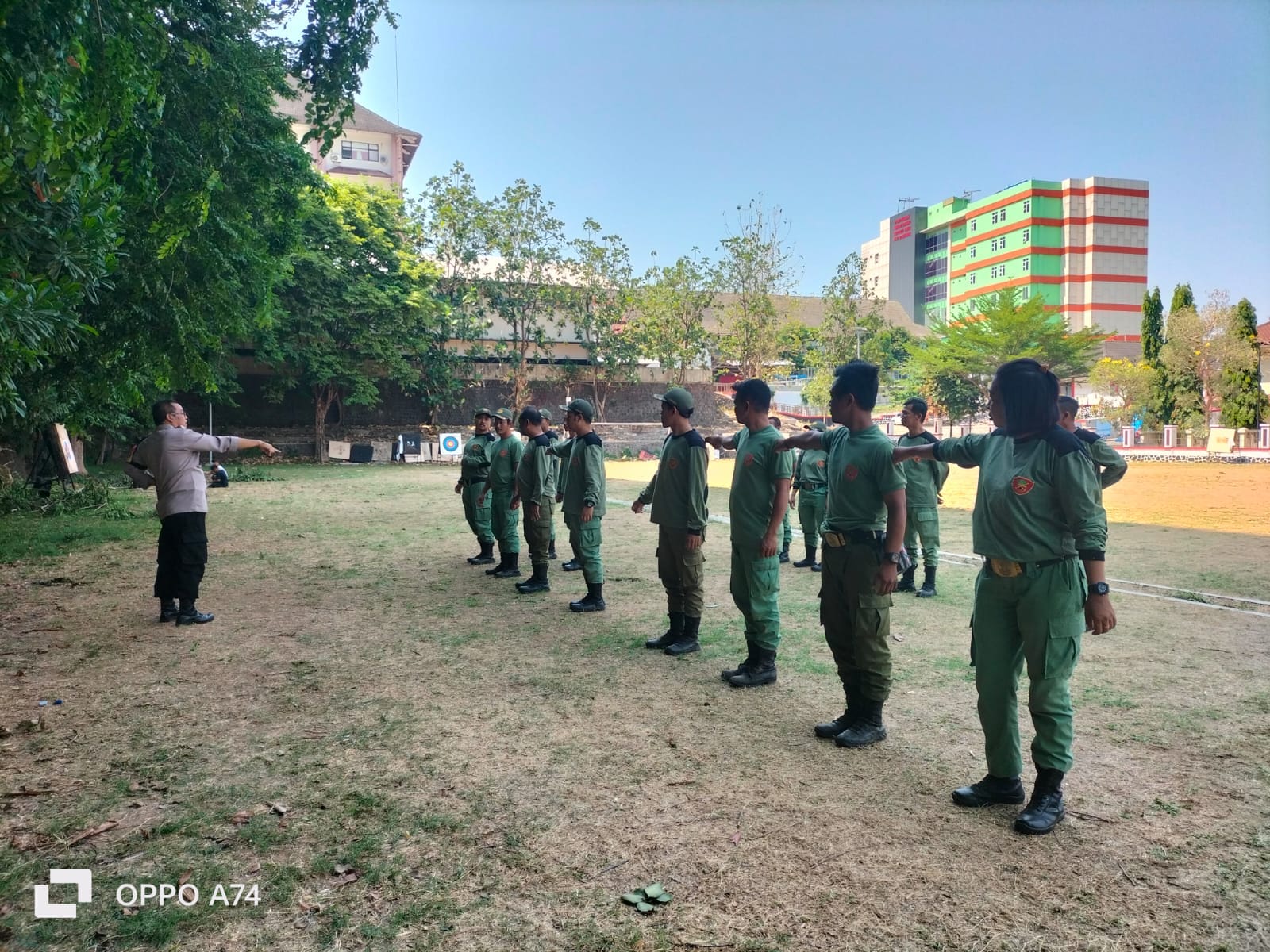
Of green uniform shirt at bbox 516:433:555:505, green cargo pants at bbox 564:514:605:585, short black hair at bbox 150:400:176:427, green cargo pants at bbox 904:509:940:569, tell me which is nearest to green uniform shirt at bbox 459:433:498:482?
green uniform shirt at bbox 516:433:555:505

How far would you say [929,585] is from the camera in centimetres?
767

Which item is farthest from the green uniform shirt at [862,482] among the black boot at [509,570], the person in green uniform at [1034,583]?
the black boot at [509,570]

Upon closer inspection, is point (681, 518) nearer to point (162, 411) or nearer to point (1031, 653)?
point (1031, 653)

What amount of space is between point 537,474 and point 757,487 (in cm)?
318

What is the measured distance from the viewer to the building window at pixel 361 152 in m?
48.6

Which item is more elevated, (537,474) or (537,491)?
(537,474)

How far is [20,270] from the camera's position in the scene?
430 centimetres

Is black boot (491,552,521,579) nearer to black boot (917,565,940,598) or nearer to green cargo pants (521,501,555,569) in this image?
green cargo pants (521,501,555,569)

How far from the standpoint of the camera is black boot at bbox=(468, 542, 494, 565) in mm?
9297

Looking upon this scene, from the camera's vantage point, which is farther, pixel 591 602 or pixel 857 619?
pixel 591 602

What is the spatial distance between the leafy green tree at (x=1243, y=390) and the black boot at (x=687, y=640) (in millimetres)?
40363

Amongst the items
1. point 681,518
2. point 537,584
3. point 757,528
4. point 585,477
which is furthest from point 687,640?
point 537,584

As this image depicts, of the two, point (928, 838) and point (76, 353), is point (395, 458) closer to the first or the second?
point (76, 353)

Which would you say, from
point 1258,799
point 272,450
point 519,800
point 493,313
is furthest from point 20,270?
point 493,313
